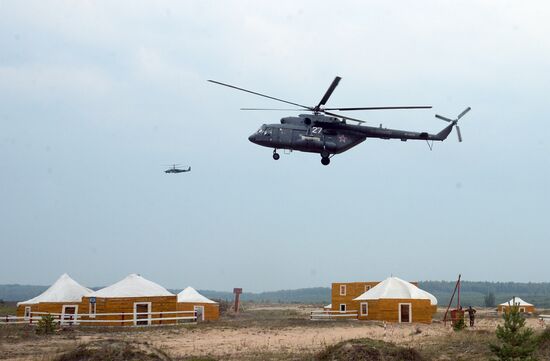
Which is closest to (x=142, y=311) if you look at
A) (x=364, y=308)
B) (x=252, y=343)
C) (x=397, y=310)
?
(x=252, y=343)

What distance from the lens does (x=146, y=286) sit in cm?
4103

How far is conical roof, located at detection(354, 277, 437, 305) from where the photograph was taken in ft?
147

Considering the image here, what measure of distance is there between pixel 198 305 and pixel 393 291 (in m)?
15.2

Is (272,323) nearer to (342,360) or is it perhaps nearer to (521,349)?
(342,360)

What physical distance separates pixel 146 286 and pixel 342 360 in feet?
77.0

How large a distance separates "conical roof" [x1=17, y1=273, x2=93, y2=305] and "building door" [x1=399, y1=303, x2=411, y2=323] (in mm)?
21618

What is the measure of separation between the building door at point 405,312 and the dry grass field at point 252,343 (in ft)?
17.4

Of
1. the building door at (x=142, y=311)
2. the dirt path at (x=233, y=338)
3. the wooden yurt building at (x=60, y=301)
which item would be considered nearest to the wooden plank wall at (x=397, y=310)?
the dirt path at (x=233, y=338)

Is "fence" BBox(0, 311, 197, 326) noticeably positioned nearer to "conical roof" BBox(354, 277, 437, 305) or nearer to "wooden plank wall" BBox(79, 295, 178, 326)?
"wooden plank wall" BBox(79, 295, 178, 326)

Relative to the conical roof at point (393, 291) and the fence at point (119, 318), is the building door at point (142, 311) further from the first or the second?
the conical roof at point (393, 291)

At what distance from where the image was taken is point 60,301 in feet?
139

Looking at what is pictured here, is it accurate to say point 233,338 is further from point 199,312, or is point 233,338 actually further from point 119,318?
point 199,312

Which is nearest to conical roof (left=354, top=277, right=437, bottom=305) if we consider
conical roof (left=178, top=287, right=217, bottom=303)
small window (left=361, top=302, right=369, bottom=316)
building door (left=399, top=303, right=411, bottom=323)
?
small window (left=361, top=302, right=369, bottom=316)

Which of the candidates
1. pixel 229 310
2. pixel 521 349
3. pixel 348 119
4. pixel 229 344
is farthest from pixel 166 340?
pixel 229 310
